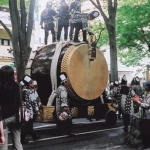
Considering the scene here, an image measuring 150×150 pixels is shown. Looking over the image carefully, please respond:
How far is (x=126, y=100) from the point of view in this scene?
32.7 feet

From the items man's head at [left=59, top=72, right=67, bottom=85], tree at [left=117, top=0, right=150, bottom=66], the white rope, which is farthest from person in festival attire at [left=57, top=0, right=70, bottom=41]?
tree at [left=117, top=0, right=150, bottom=66]

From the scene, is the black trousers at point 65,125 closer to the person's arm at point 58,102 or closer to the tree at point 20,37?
the person's arm at point 58,102

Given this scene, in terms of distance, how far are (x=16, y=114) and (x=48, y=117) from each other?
507 centimetres

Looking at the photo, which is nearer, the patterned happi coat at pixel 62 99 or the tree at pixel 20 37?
the patterned happi coat at pixel 62 99

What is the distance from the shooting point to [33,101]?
9.20 meters

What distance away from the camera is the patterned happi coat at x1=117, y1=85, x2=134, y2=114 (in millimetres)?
9969

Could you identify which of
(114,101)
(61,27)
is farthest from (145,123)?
(61,27)

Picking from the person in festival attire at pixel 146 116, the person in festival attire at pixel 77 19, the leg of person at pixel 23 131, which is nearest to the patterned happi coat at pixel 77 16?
the person in festival attire at pixel 77 19

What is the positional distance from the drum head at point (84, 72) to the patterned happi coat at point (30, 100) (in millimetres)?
1630

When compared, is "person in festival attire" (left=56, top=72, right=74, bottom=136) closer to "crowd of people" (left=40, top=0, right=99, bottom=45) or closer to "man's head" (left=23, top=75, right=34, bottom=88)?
"man's head" (left=23, top=75, right=34, bottom=88)

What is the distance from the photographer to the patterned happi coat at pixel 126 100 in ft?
32.7

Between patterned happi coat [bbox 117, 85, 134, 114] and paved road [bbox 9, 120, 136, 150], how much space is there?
72 cm

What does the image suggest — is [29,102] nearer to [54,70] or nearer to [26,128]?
[26,128]

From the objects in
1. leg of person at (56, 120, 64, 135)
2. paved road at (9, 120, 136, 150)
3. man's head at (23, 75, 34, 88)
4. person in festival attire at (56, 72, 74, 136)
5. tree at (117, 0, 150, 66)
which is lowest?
paved road at (9, 120, 136, 150)
